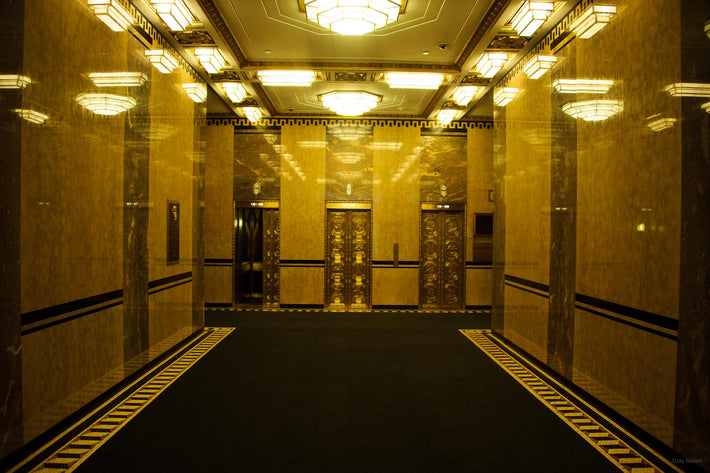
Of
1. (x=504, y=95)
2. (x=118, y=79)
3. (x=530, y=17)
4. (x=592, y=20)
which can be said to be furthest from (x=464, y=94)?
(x=118, y=79)

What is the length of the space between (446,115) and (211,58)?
15.9ft

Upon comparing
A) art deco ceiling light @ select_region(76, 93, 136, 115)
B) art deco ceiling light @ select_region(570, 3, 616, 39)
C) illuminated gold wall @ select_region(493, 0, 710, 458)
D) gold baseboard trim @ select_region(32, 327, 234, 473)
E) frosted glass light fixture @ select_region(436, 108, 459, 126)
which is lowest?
gold baseboard trim @ select_region(32, 327, 234, 473)

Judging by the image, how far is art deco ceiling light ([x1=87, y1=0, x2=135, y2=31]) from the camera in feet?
13.3

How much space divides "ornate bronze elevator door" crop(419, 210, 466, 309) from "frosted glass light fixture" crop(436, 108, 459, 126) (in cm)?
199

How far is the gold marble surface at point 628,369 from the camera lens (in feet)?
10.8

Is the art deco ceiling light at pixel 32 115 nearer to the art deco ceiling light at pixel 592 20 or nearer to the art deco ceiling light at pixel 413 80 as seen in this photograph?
the art deco ceiling light at pixel 413 80

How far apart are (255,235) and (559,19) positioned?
7074mm

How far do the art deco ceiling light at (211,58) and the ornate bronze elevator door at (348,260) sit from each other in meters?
4.09

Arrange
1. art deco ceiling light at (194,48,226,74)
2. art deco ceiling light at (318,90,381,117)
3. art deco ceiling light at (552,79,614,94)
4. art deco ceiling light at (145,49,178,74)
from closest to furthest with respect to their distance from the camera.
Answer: art deco ceiling light at (552,79,614,94) < art deco ceiling light at (145,49,178,74) < art deco ceiling light at (194,48,226,74) < art deco ceiling light at (318,90,381,117)

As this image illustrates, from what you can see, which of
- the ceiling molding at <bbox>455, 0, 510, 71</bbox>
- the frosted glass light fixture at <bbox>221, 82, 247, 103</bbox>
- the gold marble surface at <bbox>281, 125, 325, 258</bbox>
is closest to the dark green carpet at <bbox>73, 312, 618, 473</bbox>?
the gold marble surface at <bbox>281, 125, 325, 258</bbox>

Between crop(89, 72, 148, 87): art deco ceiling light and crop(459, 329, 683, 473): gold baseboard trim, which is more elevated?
crop(89, 72, 148, 87): art deco ceiling light

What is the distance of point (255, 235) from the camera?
31.9 ft

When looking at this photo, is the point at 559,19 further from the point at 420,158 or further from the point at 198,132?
the point at 198,132

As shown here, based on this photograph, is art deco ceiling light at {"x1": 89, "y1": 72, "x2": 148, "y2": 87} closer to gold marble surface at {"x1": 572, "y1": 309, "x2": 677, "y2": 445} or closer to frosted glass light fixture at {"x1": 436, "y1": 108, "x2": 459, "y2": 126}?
gold marble surface at {"x1": 572, "y1": 309, "x2": 677, "y2": 445}
